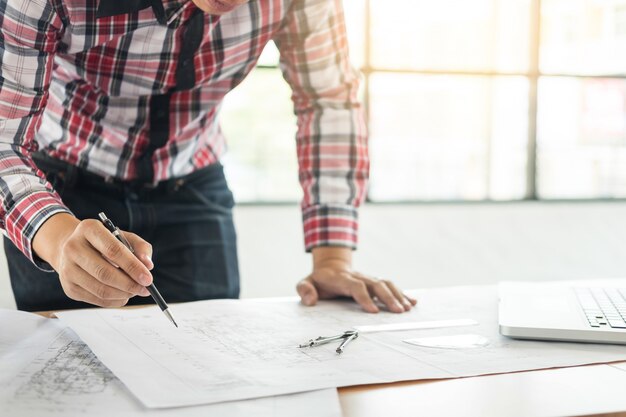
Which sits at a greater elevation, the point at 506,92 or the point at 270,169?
the point at 506,92

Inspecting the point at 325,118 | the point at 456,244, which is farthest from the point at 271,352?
the point at 456,244

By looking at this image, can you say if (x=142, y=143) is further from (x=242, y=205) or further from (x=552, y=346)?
(x=242, y=205)

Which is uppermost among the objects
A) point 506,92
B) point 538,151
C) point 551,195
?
point 506,92

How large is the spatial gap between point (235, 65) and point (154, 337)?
0.56 metres

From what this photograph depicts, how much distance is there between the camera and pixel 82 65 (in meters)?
1.13

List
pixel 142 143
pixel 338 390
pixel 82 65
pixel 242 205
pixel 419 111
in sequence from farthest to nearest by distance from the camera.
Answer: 1. pixel 419 111
2. pixel 242 205
3. pixel 142 143
4. pixel 82 65
5. pixel 338 390

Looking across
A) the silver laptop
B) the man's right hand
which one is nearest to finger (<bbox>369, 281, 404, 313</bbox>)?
the silver laptop

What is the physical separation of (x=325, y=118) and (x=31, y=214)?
0.57m

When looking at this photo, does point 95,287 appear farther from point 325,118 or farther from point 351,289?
point 325,118

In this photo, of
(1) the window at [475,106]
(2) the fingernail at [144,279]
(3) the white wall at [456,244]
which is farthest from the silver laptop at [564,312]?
(1) the window at [475,106]

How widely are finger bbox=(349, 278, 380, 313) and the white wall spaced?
1845 millimetres

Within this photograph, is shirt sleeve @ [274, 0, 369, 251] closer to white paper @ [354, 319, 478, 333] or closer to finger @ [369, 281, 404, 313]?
finger @ [369, 281, 404, 313]

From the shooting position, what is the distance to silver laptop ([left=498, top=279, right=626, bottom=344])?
0.82 metres

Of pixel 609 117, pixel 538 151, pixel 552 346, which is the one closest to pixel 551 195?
pixel 538 151
